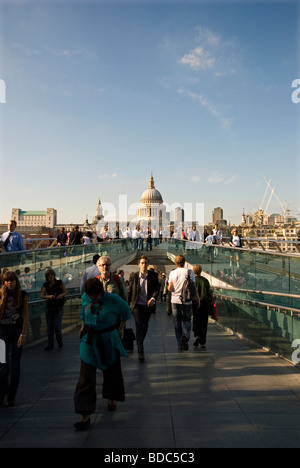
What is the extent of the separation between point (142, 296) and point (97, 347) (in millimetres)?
2694

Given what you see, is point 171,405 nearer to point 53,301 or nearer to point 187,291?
point 187,291

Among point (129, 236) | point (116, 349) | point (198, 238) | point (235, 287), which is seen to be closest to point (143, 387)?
point (116, 349)

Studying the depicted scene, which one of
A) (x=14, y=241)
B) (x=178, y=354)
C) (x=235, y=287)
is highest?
(x=14, y=241)

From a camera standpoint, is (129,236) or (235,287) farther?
(129,236)

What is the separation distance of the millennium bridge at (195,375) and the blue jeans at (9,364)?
0.24 meters

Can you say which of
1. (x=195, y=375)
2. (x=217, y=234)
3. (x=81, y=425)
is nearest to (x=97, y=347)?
(x=81, y=425)

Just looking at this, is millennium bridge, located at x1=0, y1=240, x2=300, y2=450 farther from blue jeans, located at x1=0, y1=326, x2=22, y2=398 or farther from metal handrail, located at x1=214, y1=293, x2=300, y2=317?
blue jeans, located at x1=0, y1=326, x2=22, y2=398

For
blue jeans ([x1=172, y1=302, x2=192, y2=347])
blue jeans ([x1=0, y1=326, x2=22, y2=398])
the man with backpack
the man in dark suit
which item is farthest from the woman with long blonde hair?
blue jeans ([x1=172, y1=302, x2=192, y2=347])

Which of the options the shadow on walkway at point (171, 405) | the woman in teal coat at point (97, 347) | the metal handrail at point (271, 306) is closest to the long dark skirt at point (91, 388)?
the woman in teal coat at point (97, 347)

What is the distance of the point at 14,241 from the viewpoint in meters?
9.48

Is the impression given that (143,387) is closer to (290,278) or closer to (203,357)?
(203,357)

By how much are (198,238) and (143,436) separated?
54.0 ft

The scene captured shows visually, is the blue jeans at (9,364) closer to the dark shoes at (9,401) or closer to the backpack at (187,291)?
the dark shoes at (9,401)
